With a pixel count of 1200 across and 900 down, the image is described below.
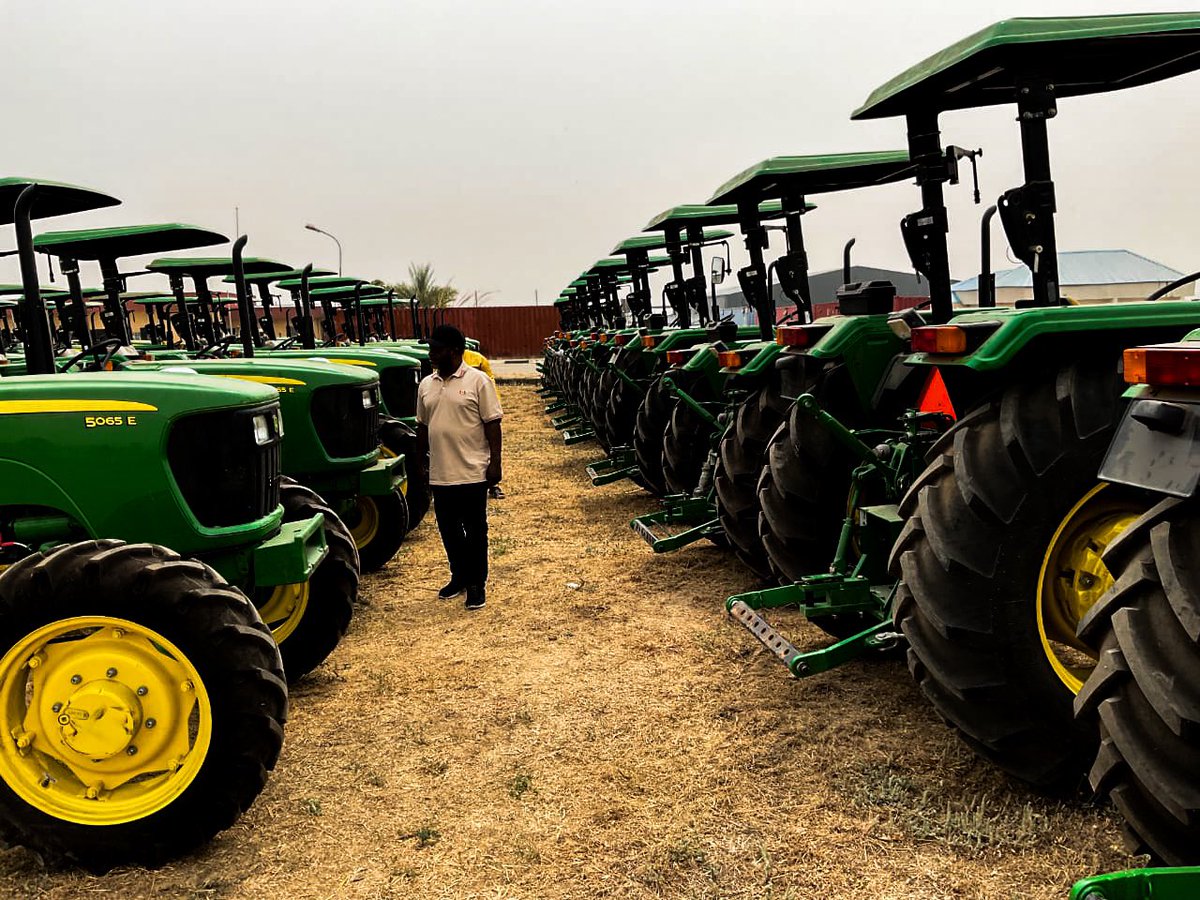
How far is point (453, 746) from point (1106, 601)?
2638 millimetres

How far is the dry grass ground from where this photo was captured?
3061mm

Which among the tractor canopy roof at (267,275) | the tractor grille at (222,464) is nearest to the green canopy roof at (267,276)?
the tractor canopy roof at (267,275)

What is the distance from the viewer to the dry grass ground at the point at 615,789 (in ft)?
10.0

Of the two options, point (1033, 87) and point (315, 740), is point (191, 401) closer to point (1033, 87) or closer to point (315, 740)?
point (315, 740)

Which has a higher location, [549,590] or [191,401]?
[191,401]

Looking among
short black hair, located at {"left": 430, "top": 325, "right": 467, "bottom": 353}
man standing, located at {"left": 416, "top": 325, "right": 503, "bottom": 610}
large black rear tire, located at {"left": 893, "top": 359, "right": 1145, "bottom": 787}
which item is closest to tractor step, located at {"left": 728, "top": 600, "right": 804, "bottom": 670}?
large black rear tire, located at {"left": 893, "top": 359, "right": 1145, "bottom": 787}

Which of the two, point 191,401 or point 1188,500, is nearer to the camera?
point 1188,500

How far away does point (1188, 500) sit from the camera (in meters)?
2.08

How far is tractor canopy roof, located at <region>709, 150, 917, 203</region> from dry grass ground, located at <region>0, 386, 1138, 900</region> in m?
2.43

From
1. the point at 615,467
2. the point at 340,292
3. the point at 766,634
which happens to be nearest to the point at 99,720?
the point at 766,634

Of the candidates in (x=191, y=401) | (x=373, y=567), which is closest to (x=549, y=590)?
(x=373, y=567)

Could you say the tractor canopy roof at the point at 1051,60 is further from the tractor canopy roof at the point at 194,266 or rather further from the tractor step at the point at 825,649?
the tractor canopy roof at the point at 194,266

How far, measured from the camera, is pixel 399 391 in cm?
880

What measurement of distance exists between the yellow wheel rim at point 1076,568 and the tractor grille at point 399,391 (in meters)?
6.19
